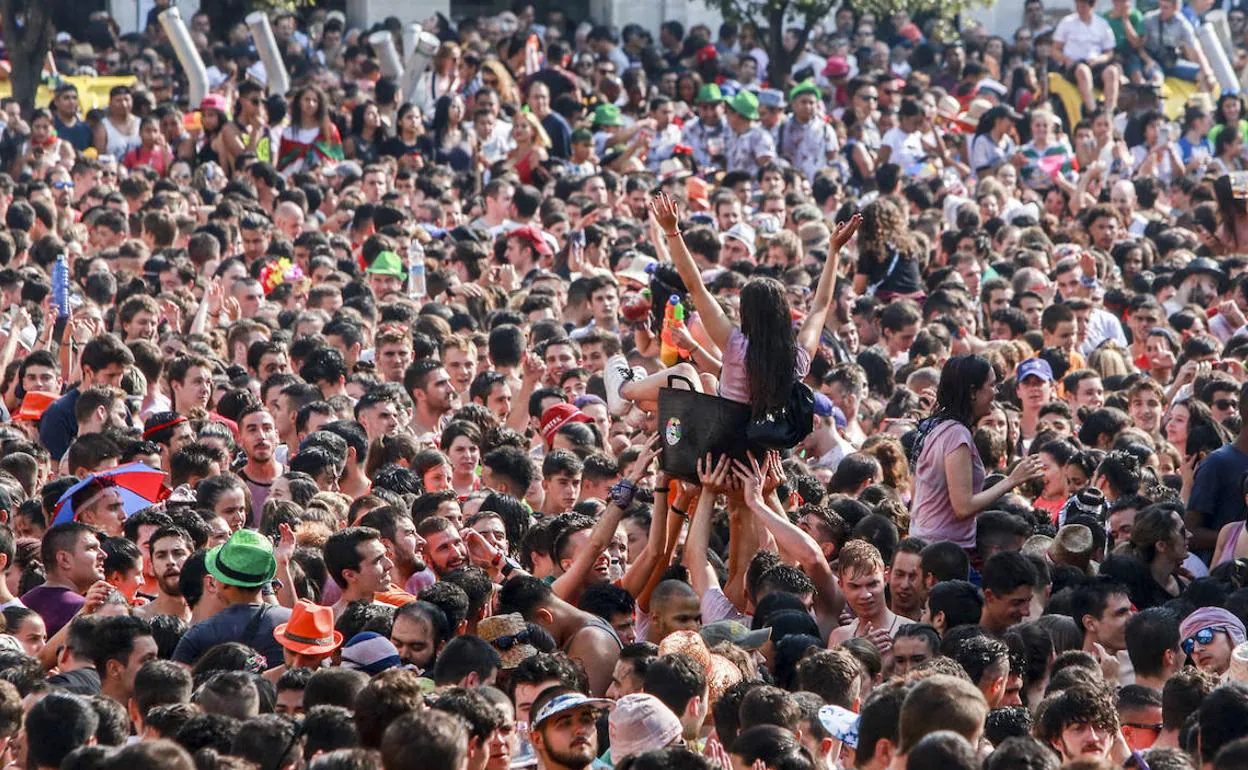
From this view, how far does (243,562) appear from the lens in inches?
311

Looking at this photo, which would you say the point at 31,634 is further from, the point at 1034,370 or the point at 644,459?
the point at 1034,370

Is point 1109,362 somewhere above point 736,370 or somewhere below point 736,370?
below

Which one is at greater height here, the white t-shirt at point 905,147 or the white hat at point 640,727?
the white hat at point 640,727

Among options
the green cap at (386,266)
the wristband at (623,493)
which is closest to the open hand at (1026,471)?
the wristband at (623,493)

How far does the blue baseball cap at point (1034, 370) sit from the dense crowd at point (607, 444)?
0.05 m

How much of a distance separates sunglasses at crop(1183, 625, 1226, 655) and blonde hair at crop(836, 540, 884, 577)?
1.23 metres

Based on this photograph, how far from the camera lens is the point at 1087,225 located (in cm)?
1738

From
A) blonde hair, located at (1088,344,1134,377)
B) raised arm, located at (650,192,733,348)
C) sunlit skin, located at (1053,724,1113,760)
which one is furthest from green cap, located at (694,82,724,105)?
sunlit skin, located at (1053,724,1113,760)

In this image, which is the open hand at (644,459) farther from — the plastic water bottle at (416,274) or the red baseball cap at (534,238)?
the red baseball cap at (534,238)

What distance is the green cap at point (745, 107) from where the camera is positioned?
20.8 m

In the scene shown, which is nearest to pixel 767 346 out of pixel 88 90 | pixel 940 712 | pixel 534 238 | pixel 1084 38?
pixel 940 712

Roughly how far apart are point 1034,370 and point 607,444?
229 centimetres

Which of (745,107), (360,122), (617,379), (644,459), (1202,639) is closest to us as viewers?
(1202,639)

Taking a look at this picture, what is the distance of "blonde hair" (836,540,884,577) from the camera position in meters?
8.23
